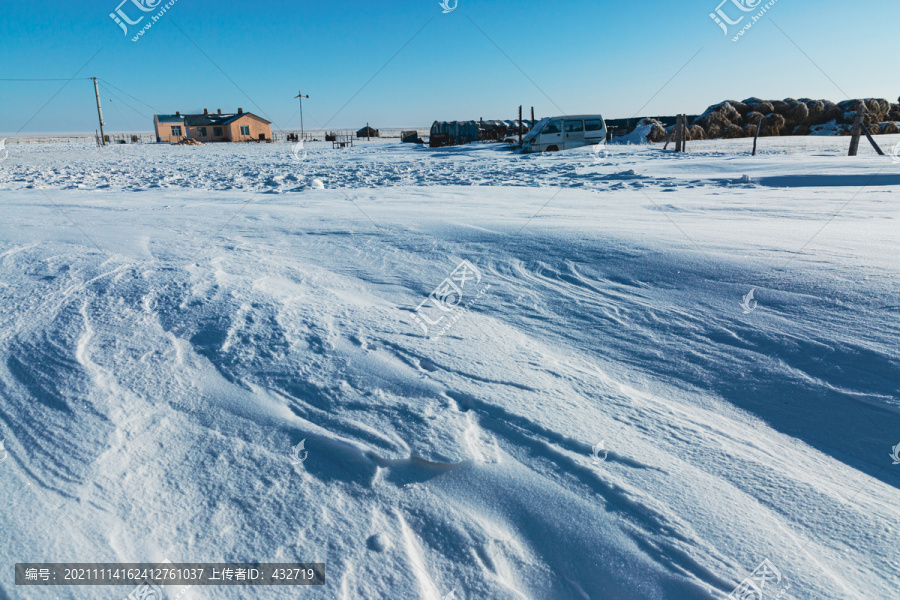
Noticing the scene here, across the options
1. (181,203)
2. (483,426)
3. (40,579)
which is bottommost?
(40,579)

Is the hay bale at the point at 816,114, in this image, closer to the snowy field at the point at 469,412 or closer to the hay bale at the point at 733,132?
the hay bale at the point at 733,132

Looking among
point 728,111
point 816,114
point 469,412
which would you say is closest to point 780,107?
point 816,114

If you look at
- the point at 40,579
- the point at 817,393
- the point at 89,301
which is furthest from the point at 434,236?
the point at 40,579

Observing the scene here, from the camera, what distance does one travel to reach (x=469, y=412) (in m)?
2.27

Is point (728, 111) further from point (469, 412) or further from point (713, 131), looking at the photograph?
point (469, 412)

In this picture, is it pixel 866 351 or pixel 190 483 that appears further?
pixel 866 351

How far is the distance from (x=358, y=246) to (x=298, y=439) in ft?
7.94

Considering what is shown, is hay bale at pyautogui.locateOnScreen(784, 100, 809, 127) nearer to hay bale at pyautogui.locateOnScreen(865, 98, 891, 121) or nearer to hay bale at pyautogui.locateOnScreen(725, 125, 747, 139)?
hay bale at pyautogui.locateOnScreen(865, 98, 891, 121)

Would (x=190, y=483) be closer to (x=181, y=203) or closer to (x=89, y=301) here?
(x=89, y=301)

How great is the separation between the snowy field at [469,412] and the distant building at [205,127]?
5157 centimetres

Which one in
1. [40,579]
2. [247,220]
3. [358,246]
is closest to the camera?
[40,579]

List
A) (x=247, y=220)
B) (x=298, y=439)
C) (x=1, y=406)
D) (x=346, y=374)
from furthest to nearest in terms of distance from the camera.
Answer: (x=247, y=220)
(x=346, y=374)
(x=1, y=406)
(x=298, y=439)

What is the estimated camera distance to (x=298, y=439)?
2105 millimetres

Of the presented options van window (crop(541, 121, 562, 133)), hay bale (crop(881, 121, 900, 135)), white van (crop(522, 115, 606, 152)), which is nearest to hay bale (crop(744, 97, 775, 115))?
hay bale (crop(881, 121, 900, 135))
